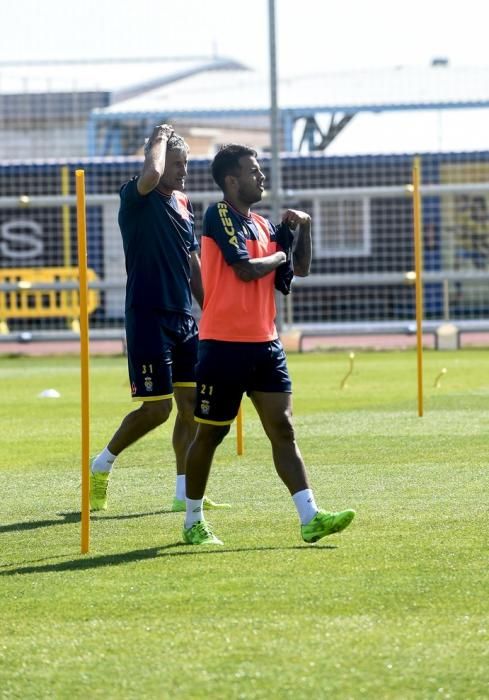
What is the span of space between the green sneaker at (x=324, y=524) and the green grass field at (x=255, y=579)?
0.06 m

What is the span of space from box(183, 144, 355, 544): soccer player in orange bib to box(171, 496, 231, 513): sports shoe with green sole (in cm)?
95

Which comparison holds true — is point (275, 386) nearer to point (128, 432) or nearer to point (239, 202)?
point (239, 202)

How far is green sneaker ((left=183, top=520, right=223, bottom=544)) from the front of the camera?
6.61 m

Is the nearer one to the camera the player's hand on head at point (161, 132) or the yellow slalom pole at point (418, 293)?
the player's hand on head at point (161, 132)

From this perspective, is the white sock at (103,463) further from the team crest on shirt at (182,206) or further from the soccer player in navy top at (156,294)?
the team crest on shirt at (182,206)

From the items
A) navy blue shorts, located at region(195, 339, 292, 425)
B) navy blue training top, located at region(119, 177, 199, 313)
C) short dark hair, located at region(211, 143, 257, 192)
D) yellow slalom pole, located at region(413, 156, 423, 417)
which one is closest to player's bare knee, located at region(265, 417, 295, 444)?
navy blue shorts, located at region(195, 339, 292, 425)

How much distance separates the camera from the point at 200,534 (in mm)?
6609

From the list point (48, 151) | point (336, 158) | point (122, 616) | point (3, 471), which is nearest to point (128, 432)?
point (3, 471)

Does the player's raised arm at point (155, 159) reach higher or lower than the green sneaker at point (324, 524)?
higher

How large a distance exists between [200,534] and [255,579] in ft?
2.98

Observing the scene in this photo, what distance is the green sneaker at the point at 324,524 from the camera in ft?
21.1

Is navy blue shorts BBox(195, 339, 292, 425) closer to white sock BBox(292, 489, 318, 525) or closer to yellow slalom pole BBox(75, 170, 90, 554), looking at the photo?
white sock BBox(292, 489, 318, 525)

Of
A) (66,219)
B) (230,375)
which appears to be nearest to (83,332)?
(230,375)

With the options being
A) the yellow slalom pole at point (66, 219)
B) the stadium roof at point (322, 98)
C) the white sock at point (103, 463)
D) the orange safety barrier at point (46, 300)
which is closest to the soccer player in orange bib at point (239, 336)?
the white sock at point (103, 463)
